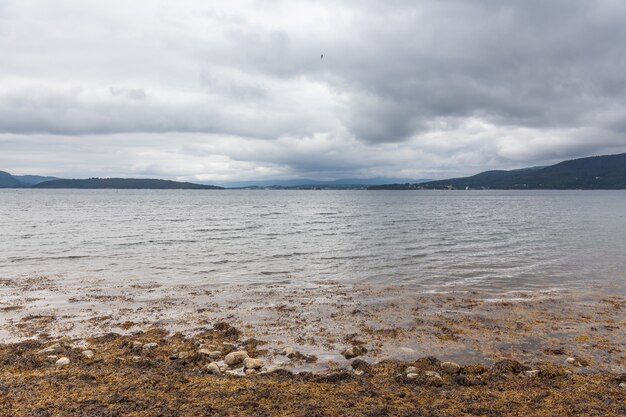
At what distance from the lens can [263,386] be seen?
10289mm

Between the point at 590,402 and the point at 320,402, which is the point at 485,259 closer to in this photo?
the point at 590,402

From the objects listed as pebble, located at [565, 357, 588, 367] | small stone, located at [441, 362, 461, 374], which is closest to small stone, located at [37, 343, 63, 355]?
small stone, located at [441, 362, 461, 374]

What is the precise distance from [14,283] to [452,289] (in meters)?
25.3

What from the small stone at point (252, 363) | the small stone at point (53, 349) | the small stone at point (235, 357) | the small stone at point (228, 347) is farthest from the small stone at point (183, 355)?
the small stone at point (53, 349)

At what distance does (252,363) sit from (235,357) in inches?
26.1

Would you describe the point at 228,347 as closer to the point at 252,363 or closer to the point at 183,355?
the point at 183,355

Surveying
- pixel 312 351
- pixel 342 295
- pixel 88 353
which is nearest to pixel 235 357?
pixel 312 351

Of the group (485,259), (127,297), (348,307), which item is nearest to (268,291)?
(348,307)

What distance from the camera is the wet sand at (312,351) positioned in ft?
30.7

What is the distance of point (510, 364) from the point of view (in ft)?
38.7

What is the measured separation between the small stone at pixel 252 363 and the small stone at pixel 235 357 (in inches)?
9.1

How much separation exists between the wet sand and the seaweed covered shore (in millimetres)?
49

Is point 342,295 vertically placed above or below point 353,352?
below

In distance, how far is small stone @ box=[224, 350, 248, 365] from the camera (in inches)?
477
